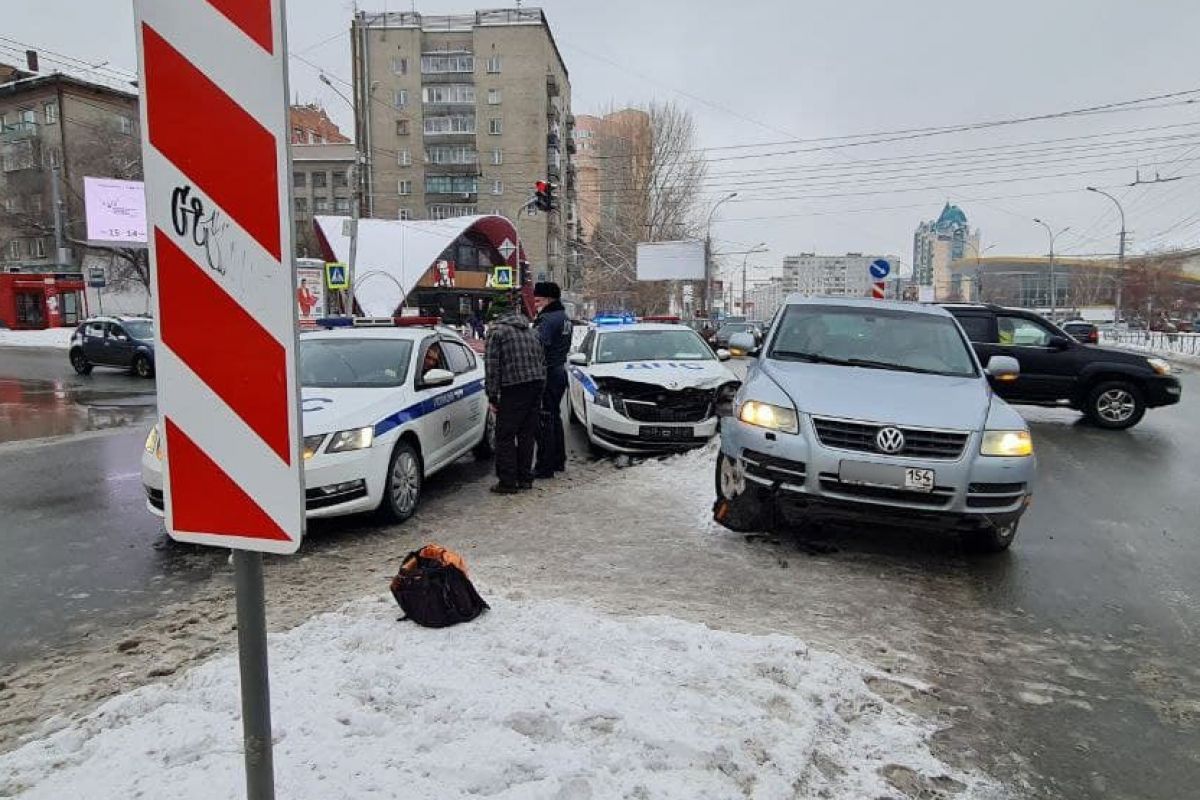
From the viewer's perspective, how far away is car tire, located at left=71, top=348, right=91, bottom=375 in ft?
72.6

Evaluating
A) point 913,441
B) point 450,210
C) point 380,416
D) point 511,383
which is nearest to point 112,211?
point 450,210

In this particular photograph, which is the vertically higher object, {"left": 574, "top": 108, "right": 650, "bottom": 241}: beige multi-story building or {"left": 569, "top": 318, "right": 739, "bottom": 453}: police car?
{"left": 574, "top": 108, "right": 650, "bottom": 241}: beige multi-story building

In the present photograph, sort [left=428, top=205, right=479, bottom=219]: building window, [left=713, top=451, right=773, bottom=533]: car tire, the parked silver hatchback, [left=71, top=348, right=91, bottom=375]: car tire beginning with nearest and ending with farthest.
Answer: the parked silver hatchback
[left=713, top=451, right=773, bottom=533]: car tire
[left=71, top=348, right=91, bottom=375]: car tire
[left=428, top=205, right=479, bottom=219]: building window

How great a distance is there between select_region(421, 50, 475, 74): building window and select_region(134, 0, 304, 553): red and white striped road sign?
77.4 metres

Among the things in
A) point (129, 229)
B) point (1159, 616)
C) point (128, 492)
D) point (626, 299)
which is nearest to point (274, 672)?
point (1159, 616)

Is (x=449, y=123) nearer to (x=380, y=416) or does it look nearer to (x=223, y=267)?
(x=380, y=416)

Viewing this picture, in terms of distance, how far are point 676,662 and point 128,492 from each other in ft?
21.3

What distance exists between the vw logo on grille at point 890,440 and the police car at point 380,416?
3680mm

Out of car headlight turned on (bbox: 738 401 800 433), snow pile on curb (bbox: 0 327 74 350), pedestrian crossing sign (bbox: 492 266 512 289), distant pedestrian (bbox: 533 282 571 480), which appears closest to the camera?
car headlight turned on (bbox: 738 401 800 433)

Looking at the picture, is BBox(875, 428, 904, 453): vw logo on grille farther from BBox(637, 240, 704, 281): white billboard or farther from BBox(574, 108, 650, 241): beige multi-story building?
BBox(574, 108, 650, 241): beige multi-story building

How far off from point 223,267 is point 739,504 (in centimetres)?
437

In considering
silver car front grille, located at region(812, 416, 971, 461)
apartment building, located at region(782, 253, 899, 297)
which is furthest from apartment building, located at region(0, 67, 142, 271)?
apartment building, located at region(782, 253, 899, 297)

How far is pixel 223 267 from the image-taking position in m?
1.69

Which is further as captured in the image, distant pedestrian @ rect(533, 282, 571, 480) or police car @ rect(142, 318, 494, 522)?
distant pedestrian @ rect(533, 282, 571, 480)
